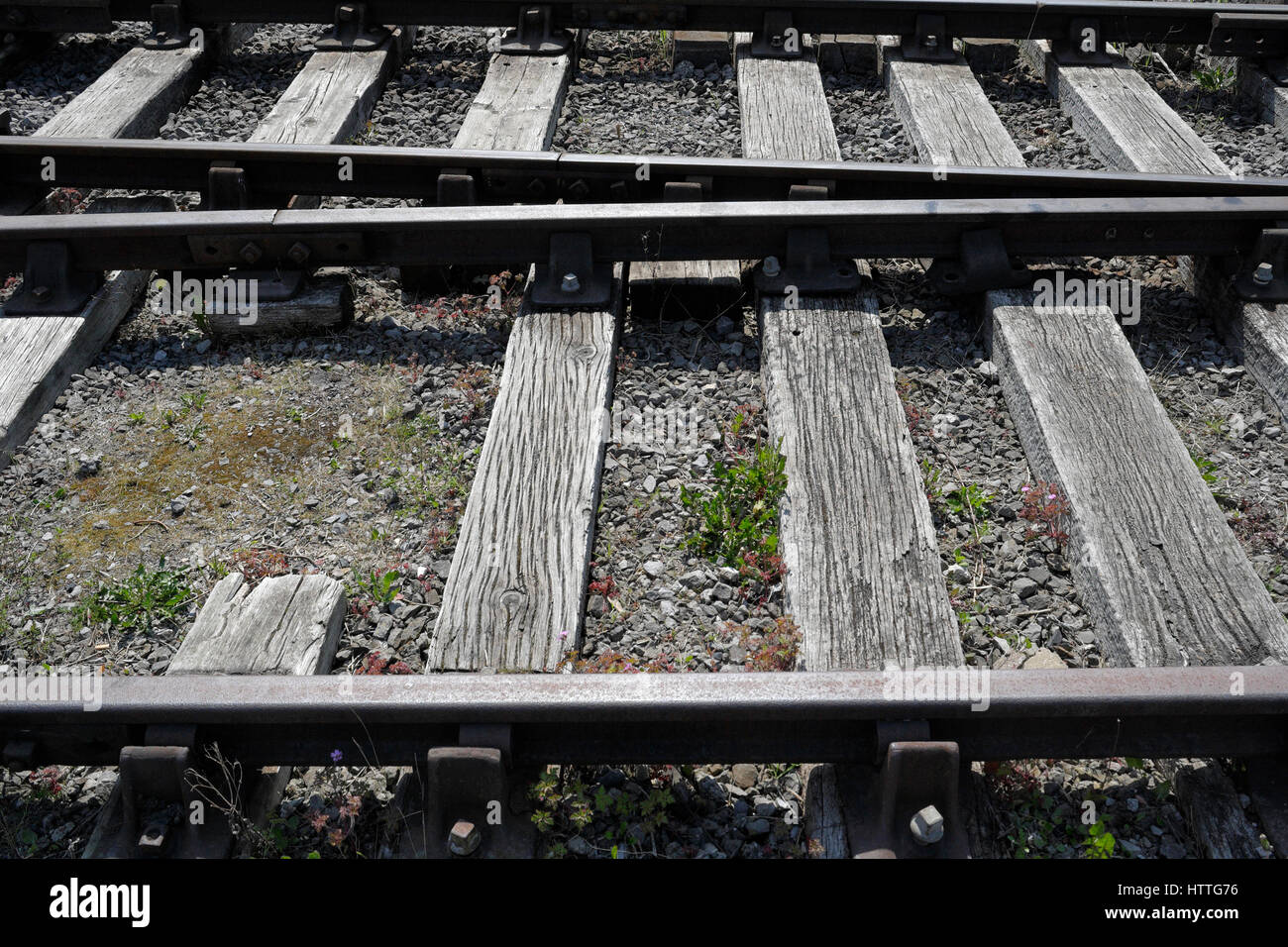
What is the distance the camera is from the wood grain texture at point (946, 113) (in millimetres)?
5141

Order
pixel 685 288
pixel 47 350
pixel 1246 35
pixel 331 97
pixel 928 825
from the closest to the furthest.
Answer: pixel 928 825
pixel 47 350
pixel 685 288
pixel 331 97
pixel 1246 35

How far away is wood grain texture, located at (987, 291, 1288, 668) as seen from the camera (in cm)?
294

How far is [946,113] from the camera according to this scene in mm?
5527

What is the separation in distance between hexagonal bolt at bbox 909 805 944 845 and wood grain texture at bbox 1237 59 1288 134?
191 inches

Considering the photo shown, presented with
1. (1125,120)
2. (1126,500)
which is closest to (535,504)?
(1126,500)

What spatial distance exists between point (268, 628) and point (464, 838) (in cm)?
89

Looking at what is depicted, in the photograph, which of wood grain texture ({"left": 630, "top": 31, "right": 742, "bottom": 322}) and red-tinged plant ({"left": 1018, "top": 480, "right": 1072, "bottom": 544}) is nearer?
red-tinged plant ({"left": 1018, "top": 480, "right": 1072, "bottom": 544})

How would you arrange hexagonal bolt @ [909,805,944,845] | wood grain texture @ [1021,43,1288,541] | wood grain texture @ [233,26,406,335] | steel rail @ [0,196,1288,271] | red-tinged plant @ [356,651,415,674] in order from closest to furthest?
1. hexagonal bolt @ [909,805,944,845]
2. red-tinged plant @ [356,651,415,674]
3. wood grain texture @ [1021,43,1288,541]
4. steel rail @ [0,196,1288,271]
5. wood grain texture @ [233,26,406,335]

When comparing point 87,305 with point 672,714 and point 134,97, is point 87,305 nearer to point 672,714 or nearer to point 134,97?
point 134,97

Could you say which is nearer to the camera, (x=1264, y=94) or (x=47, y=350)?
(x=47, y=350)

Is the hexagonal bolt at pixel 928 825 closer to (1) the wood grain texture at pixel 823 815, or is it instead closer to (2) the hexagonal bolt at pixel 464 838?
(1) the wood grain texture at pixel 823 815

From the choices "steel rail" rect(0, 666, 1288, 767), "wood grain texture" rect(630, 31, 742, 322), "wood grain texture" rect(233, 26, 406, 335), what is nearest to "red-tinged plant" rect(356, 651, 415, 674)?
"steel rail" rect(0, 666, 1288, 767)

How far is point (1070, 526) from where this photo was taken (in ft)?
10.7

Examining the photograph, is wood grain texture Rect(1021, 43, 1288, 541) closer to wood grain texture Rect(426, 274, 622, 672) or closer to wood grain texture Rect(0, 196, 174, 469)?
wood grain texture Rect(426, 274, 622, 672)
